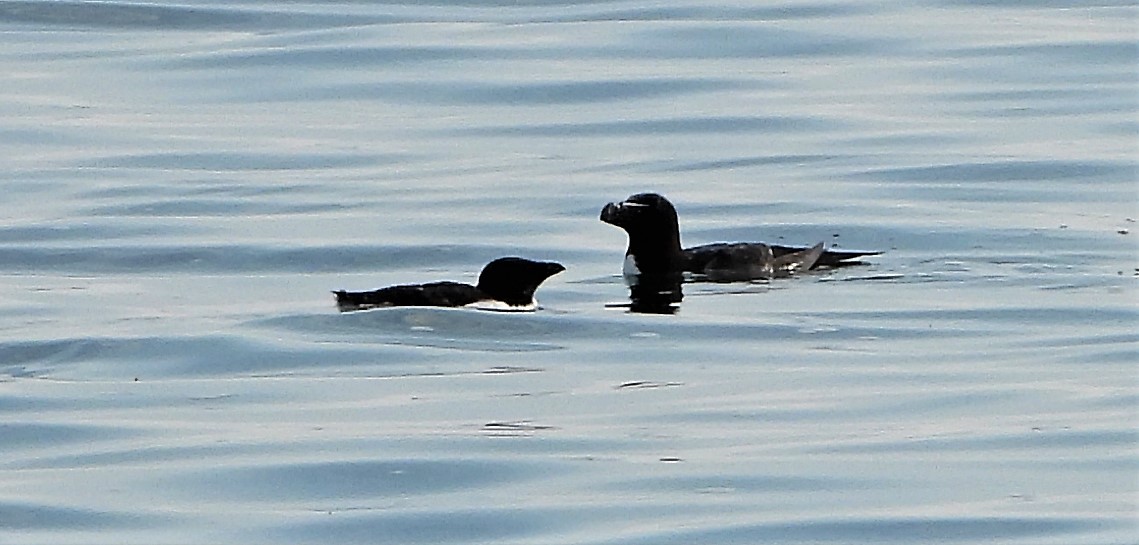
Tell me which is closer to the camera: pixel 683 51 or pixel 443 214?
pixel 443 214

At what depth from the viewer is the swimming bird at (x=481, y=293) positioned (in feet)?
44.1

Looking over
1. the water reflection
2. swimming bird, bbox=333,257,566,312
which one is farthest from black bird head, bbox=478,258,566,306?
the water reflection

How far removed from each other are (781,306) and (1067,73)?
1273cm

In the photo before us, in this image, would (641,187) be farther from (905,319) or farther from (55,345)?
(55,345)

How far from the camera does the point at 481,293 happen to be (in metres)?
13.9

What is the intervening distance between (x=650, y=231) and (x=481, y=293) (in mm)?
2455

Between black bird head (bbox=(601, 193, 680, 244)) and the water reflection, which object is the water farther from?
black bird head (bbox=(601, 193, 680, 244))

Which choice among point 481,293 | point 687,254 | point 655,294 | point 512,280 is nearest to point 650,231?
point 687,254

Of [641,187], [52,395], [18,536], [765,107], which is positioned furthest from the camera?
[765,107]

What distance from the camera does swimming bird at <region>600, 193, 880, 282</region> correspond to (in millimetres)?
15539


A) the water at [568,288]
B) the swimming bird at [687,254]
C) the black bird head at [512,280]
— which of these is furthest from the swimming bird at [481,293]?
the swimming bird at [687,254]

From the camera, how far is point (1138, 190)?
18875mm

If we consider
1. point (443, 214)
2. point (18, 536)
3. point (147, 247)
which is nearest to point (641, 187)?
point (443, 214)

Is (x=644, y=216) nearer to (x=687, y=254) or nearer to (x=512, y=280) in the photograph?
(x=687, y=254)
